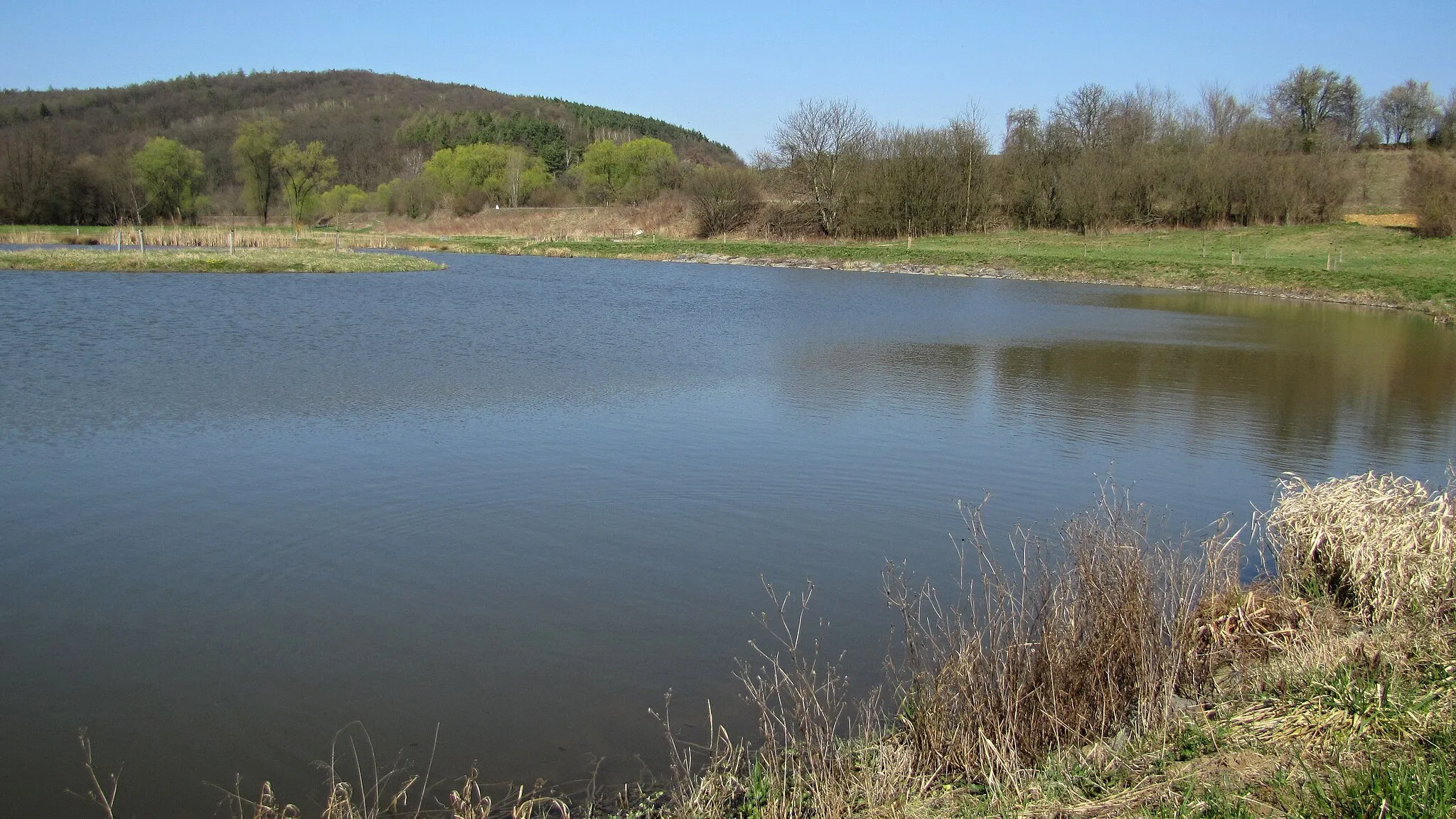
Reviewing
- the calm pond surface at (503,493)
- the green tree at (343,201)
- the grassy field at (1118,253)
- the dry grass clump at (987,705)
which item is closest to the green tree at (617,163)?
the green tree at (343,201)

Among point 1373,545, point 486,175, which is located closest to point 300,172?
point 486,175

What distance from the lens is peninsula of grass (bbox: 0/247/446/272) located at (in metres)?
31.2

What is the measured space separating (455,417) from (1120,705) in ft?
27.5

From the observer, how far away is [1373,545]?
592cm

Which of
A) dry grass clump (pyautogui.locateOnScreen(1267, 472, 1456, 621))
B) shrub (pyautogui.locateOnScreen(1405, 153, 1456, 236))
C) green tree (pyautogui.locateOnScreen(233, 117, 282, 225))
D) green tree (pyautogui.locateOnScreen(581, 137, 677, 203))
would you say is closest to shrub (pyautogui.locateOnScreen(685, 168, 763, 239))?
green tree (pyautogui.locateOnScreen(581, 137, 677, 203))

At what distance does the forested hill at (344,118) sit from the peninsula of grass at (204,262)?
63.8 metres

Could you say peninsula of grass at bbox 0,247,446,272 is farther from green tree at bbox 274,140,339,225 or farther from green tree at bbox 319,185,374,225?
green tree at bbox 319,185,374,225

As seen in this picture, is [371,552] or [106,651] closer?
[106,651]

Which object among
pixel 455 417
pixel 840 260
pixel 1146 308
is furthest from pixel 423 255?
pixel 455 417

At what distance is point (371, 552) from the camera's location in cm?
725

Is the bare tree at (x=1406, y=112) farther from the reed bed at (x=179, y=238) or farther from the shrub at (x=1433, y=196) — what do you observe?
the reed bed at (x=179, y=238)

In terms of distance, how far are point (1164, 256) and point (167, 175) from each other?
187ft

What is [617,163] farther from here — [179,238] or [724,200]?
[179,238]

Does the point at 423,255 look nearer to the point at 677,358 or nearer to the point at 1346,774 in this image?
the point at 677,358
